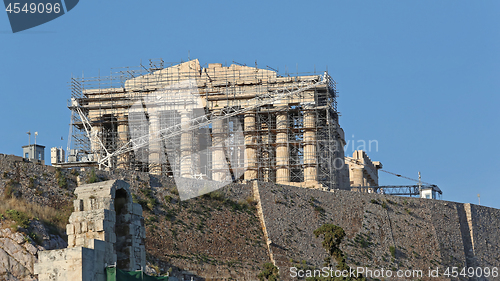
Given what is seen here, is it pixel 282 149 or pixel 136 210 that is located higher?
pixel 282 149

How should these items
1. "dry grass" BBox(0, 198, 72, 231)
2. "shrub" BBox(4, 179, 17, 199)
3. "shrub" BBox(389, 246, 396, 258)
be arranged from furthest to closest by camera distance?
"shrub" BBox(389, 246, 396, 258) → "shrub" BBox(4, 179, 17, 199) → "dry grass" BBox(0, 198, 72, 231)

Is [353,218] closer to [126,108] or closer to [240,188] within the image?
[240,188]

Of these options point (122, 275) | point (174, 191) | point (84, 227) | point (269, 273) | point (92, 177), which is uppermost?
point (92, 177)

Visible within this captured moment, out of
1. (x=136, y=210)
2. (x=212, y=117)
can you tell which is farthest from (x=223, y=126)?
(x=136, y=210)

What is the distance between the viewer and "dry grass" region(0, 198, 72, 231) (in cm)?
2784

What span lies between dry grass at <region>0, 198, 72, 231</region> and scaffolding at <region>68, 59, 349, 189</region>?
10.6 m

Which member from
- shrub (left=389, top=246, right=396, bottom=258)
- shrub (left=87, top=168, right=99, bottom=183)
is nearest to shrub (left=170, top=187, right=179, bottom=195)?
shrub (left=87, top=168, right=99, bottom=183)

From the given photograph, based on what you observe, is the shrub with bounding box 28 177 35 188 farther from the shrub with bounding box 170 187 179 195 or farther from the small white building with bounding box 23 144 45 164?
the small white building with bounding box 23 144 45 164

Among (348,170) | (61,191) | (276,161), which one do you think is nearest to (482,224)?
(348,170)

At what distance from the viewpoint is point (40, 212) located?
28.5 metres

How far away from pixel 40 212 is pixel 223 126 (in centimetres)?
1451

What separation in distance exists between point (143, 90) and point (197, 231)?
38.8 feet

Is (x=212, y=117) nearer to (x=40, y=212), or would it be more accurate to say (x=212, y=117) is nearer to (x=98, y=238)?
(x=40, y=212)

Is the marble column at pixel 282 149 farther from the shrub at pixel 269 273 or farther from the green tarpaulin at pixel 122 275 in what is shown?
the green tarpaulin at pixel 122 275
